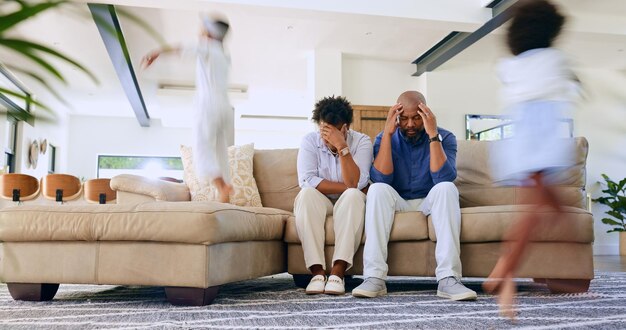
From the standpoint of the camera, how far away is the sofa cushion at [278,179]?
10.4ft

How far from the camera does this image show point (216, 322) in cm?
167

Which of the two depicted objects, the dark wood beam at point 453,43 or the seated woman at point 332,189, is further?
the dark wood beam at point 453,43

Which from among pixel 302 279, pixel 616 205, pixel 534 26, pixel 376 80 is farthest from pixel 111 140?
pixel 534 26

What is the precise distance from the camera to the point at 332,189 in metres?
2.63

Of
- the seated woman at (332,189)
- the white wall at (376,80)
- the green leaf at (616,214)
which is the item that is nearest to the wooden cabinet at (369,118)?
the white wall at (376,80)

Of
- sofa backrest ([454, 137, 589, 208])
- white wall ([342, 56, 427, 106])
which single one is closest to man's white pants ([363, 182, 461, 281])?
sofa backrest ([454, 137, 589, 208])

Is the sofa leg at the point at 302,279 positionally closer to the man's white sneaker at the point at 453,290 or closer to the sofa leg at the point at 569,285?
the man's white sneaker at the point at 453,290

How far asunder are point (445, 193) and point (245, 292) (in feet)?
3.27

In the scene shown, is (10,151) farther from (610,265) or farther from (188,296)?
(610,265)

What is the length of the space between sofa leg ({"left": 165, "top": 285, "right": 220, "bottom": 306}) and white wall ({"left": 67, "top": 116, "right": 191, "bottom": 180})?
10.9 m

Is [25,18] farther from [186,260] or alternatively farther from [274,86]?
[274,86]

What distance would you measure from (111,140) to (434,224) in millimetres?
11787

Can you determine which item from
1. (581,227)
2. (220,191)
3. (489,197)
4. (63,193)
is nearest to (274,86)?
(63,193)

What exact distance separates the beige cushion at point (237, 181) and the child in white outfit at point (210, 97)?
62.1 inches
